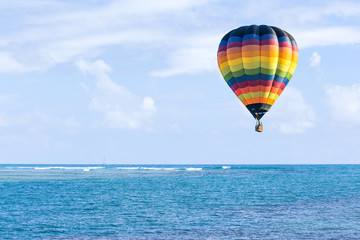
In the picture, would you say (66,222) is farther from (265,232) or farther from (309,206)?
(309,206)

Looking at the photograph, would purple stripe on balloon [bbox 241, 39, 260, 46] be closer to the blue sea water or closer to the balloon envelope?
the balloon envelope

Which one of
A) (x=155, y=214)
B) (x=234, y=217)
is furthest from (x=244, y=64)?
(x=155, y=214)

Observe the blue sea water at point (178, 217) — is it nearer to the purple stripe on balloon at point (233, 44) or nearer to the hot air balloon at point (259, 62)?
the hot air balloon at point (259, 62)

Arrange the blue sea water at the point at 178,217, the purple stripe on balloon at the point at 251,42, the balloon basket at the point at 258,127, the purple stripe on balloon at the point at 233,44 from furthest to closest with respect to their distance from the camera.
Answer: the purple stripe on balloon at the point at 233,44
the purple stripe on balloon at the point at 251,42
the balloon basket at the point at 258,127
the blue sea water at the point at 178,217

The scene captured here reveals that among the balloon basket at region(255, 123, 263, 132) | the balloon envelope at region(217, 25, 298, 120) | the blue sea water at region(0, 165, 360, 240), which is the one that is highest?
the balloon envelope at region(217, 25, 298, 120)

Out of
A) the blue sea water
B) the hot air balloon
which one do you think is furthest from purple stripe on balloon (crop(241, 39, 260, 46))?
the blue sea water

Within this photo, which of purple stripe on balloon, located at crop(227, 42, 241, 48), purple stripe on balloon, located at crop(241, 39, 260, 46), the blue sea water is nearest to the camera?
the blue sea water

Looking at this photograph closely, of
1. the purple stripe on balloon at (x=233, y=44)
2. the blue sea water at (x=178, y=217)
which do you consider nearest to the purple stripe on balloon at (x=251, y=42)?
the purple stripe on balloon at (x=233, y=44)

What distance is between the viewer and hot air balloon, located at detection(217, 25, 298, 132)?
3628 centimetres

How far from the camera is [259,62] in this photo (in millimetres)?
36281

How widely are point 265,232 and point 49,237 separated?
1518 centimetres

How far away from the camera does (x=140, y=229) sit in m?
33.1

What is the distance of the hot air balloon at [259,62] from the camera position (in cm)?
3628

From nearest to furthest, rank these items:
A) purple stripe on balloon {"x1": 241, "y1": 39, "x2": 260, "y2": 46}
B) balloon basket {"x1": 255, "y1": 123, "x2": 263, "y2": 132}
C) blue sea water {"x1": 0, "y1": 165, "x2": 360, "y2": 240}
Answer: blue sea water {"x1": 0, "y1": 165, "x2": 360, "y2": 240}
balloon basket {"x1": 255, "y1": 123, "x2": 263, "y2": 132}
purple stripe on balloon {"x1": 241, "y1": 39, "x2": 260, "y2": 46}
